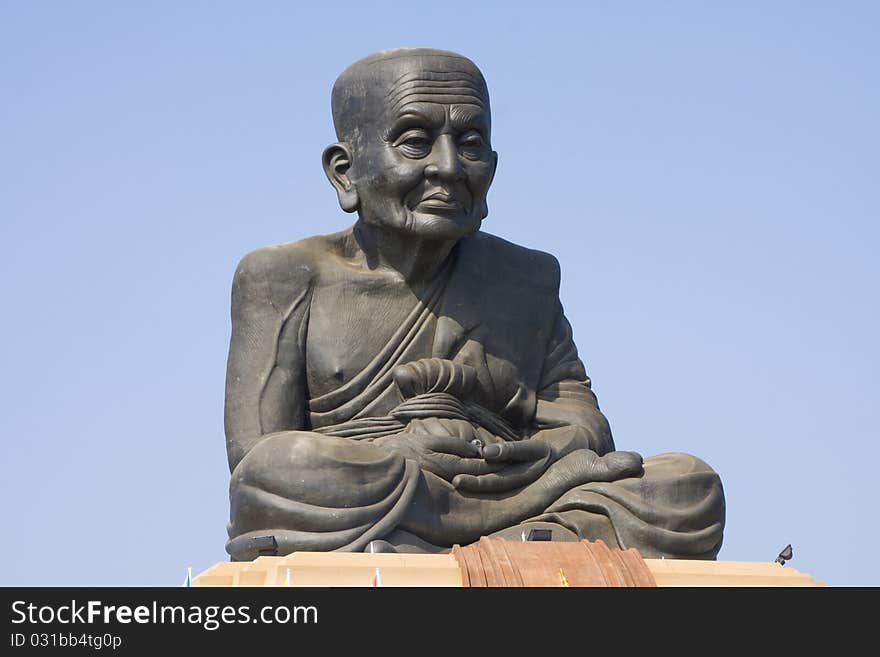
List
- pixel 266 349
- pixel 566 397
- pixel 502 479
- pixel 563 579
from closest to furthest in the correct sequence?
1. pixel 563 579
2. pixel 502 479
3. pixel 266 349
4. pixel 566 397

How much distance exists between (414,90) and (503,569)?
3109mm

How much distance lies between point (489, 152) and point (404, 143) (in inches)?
22.0

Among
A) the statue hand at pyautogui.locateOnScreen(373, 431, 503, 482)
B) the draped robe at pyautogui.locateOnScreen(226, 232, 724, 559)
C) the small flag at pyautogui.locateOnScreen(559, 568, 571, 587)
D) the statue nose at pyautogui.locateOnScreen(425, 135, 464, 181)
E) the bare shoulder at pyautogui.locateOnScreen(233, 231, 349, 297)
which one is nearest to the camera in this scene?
the small flag at pyautogui.locateOnScreen(559, 568, 571, 587)

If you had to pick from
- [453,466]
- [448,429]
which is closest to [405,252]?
[448,429]

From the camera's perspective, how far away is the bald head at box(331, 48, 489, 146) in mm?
13172

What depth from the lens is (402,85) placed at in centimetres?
1319

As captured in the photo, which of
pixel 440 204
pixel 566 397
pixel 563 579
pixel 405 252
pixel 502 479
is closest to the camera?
pixel 563 579

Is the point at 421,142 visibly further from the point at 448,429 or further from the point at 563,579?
the point at 563,579

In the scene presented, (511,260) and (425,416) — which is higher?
(511,260)

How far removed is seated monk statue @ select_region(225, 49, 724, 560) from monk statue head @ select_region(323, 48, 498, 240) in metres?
0.01

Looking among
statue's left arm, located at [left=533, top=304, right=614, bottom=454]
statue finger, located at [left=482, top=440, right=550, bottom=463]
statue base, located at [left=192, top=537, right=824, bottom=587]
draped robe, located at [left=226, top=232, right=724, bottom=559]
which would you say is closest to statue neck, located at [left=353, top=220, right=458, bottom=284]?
draped robe, located at [left=226, top=232, right=724, bottom=559]

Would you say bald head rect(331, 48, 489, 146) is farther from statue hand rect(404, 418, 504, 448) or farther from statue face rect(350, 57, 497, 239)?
statue hand rect(404, 418, 504, 448)

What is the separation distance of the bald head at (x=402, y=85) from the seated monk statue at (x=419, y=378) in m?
0.01
